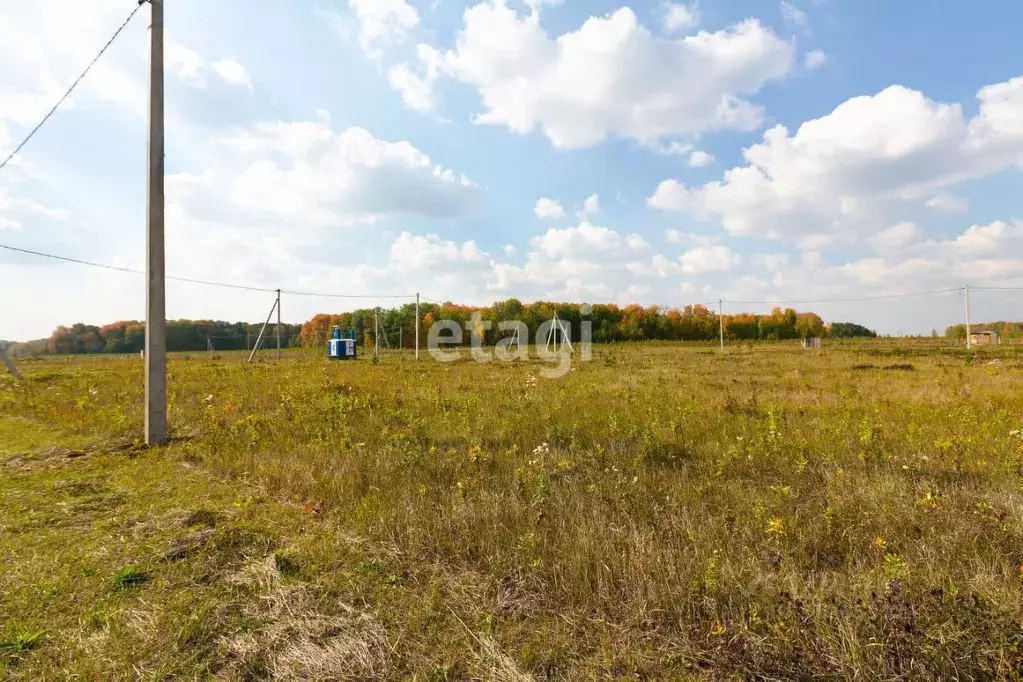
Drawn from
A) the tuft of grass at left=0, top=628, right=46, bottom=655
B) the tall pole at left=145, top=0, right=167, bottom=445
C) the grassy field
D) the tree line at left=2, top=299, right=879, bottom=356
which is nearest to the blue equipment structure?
the tree line at left=2, top=299, right=879, bottom=356

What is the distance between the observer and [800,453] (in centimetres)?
504

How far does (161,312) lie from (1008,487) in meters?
9.96

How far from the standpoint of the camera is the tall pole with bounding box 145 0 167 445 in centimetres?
699

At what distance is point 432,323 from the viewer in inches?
2372

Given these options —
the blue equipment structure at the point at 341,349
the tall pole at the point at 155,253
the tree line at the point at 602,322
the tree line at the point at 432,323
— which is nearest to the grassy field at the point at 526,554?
the tall pole at the point at 155,253

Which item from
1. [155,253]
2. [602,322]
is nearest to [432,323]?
[602,322]

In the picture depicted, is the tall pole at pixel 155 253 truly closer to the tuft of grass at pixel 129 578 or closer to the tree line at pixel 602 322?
the tuft of grass at pixel 129 578

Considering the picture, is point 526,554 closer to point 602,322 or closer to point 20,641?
point 20,641

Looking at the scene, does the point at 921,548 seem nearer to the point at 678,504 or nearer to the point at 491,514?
the point at 678,504

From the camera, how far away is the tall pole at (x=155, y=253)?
22.9ft

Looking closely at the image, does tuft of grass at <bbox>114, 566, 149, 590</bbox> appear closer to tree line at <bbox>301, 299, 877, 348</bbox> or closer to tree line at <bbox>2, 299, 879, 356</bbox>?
tree line at <bbox>2, 299, 879, 356</bbox>

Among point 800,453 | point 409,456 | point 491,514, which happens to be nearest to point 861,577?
point 491,514

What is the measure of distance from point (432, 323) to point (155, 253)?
53314 mm

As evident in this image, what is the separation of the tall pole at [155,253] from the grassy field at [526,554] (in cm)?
70
